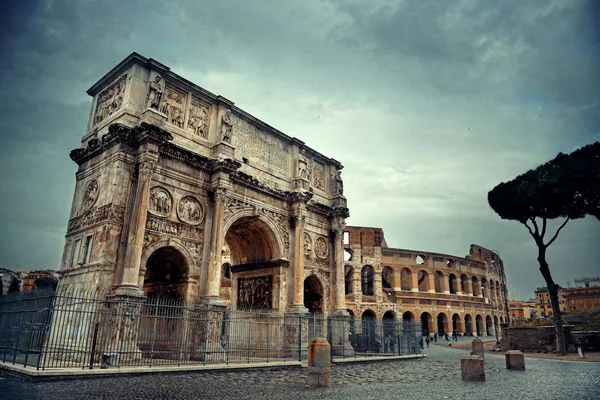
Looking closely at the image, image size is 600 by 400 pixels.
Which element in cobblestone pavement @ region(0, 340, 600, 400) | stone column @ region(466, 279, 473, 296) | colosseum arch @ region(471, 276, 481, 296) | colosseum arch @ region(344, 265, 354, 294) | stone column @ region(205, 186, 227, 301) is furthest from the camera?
colosseum arch @ region(471, 276, 481, 296)

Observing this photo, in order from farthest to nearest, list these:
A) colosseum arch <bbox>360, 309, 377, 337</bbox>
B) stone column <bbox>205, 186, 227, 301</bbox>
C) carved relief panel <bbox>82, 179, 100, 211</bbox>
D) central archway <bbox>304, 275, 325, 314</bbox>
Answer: central archway <bbox>304, 275, 325, 314</bbox>, colosseum arch <bbox>360, 309, 377, 337</bbox>, stone column <bbox>205, 186, 227, 301</bbox>, carved relief panel <bbox>82, 179, 100, 211</bbox>

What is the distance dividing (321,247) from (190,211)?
837cm

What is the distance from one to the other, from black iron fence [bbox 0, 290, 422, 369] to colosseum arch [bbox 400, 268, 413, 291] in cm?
2125

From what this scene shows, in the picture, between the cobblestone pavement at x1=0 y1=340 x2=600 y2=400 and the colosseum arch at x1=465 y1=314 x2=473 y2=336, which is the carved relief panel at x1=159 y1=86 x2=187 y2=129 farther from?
Answer: the colosseum arch at x1=465 y1=314 x2=473 y2=336

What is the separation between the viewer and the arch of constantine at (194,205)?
13578 millimetres

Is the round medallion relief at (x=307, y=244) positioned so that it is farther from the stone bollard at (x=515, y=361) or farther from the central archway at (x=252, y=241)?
the stone bollard at (x=515, y=361)

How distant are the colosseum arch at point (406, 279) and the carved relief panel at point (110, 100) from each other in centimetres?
3366

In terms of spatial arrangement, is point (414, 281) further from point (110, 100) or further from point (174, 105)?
point (110, 100)

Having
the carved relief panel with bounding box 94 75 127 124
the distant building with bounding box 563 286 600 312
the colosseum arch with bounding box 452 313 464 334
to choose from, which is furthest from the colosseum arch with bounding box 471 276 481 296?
the distant building with bounding box 563 286 600 312

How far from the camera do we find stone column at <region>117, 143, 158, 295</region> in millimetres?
12570

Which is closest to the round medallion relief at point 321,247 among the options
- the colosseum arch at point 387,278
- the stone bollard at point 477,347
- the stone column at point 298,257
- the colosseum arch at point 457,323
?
the stone column at point 298,257

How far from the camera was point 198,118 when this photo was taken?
1698cm

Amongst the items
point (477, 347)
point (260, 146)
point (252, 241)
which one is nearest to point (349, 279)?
point (252, 241)

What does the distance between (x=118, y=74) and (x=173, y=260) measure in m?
7.48
